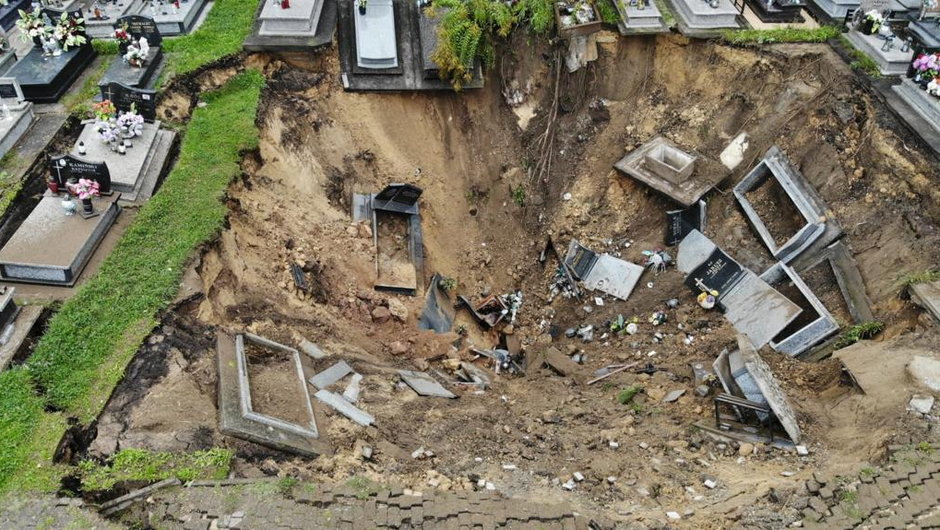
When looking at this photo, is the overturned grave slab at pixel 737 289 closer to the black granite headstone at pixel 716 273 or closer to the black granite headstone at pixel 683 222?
the black granite headstone at pixel 716 273

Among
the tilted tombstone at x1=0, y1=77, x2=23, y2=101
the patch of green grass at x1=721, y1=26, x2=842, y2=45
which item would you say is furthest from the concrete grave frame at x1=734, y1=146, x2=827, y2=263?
the tilted tombstone at x1=0, y1=77, x2=23, y2=101

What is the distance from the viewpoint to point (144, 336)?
921 cm

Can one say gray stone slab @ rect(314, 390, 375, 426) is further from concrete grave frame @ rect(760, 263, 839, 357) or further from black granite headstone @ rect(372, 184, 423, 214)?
concrete grave frame @ rect(760, 263, 839, 357)

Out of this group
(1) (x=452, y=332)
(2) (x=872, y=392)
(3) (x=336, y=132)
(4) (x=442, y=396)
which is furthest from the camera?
(3) (x=336, y=132)

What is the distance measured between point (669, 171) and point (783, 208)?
2.32 meters

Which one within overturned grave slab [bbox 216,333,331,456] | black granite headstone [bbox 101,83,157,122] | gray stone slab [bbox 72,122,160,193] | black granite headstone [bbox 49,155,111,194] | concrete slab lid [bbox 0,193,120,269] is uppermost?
black granite headstone [bbox 101,83,157,122]

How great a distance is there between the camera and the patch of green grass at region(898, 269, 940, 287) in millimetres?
10234

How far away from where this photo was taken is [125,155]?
11969 mm

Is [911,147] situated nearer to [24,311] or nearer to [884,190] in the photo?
[884,190]

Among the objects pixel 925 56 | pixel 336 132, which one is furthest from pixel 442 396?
pixel 925 56

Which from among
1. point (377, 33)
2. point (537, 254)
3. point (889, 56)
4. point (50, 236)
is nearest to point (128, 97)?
point (50, 236)

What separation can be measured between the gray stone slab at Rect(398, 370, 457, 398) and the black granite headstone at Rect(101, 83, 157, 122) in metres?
7.33

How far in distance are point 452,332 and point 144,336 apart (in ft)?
18.4

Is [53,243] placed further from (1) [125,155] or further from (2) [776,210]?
(2) [776,210]
